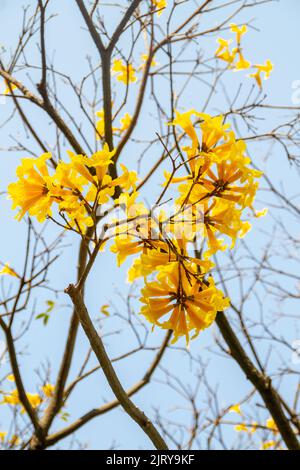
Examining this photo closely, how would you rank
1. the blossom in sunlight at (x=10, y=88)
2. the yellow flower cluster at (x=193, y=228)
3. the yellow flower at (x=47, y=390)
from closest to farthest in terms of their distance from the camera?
the yellow flower cluster at (x=193, y=228), the blossom in sunlight at (x=10, y=88), the yellow flower at (x=47, y=390)

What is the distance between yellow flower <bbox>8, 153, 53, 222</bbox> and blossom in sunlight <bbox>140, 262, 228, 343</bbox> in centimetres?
48

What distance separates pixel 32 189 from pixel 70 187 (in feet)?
0.54

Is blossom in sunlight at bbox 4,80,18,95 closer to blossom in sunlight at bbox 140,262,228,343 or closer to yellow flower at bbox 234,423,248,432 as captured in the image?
blossom in sunlight at bbox 140,262,228,343

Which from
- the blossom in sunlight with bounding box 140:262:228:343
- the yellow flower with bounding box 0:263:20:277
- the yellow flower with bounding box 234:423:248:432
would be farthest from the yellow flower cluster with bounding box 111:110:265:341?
the yellow flower with bounding box 234:423:248:432

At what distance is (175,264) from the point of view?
1640 millimetres

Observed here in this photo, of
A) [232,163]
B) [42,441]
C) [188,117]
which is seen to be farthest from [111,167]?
[42,441]

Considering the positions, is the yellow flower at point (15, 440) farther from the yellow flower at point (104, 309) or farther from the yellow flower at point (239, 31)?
the yellow flower at point (239, 31)

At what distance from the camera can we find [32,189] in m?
1.79

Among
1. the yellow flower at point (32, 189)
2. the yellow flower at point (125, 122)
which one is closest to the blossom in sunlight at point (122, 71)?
the yellow flower at point (125, 122)

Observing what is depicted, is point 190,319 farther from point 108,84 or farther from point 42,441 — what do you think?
point 42,441

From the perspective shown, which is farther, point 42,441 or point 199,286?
point 42,441

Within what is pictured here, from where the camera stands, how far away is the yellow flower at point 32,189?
178 centimetres

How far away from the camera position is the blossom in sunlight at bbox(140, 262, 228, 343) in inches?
65.7

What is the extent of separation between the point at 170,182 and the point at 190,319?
0.49m
